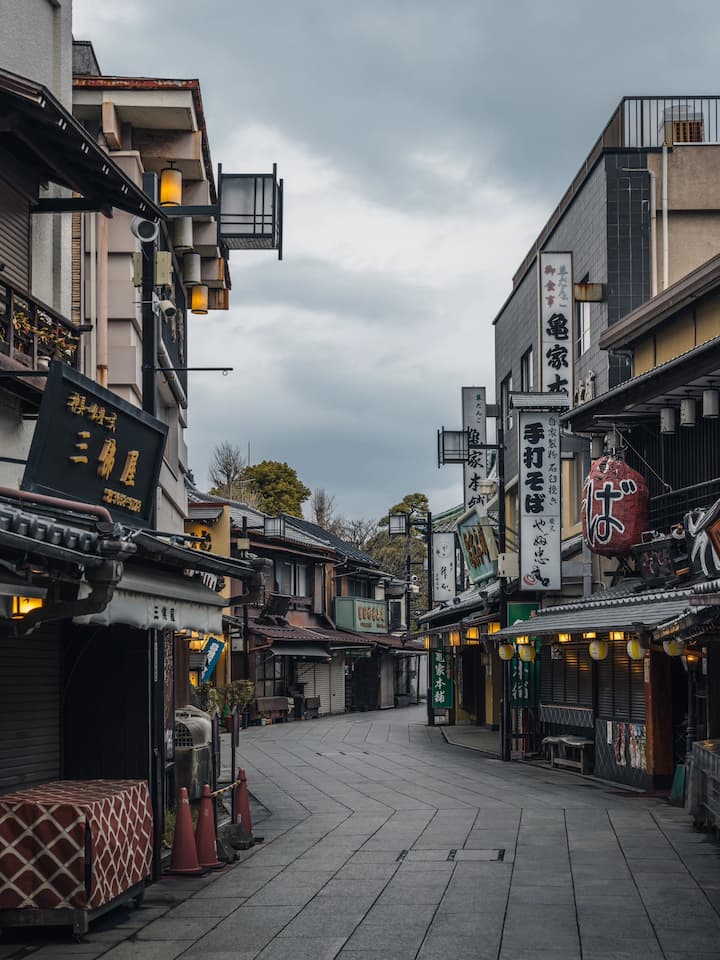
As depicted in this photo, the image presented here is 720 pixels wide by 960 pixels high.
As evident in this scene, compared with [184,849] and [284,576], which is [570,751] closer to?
[184,849]

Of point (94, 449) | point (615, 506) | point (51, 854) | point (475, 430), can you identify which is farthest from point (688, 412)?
point (475, 430)

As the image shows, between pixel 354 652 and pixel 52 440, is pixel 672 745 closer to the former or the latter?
pixel 52 440

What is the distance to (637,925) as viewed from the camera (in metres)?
11.5

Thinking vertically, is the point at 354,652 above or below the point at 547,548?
below

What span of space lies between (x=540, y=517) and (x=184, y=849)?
Result: 1509 centimetres

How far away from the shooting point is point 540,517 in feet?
91.1

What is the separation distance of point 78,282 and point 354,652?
40493 mm

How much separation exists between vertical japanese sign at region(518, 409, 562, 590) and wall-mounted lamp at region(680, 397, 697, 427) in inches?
223

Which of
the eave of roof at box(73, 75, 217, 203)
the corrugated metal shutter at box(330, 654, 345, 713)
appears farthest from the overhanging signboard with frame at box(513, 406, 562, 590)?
the corrugated metal shutter at box(330, 654, 345, 713)

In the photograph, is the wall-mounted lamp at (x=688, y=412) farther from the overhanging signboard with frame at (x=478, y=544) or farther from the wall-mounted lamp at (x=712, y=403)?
the overhanging signboard with frame at (x=478, y=544)

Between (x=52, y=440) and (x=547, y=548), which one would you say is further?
(x=547, y=548)

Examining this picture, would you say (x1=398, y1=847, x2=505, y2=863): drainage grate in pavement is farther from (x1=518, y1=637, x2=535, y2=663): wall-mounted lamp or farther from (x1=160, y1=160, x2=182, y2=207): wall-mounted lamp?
(x1=518, y1=637, x2=535, y2=663): wall-mounted lamp

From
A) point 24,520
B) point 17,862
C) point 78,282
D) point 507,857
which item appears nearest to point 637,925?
point 507,857

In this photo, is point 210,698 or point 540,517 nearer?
point 210,698
